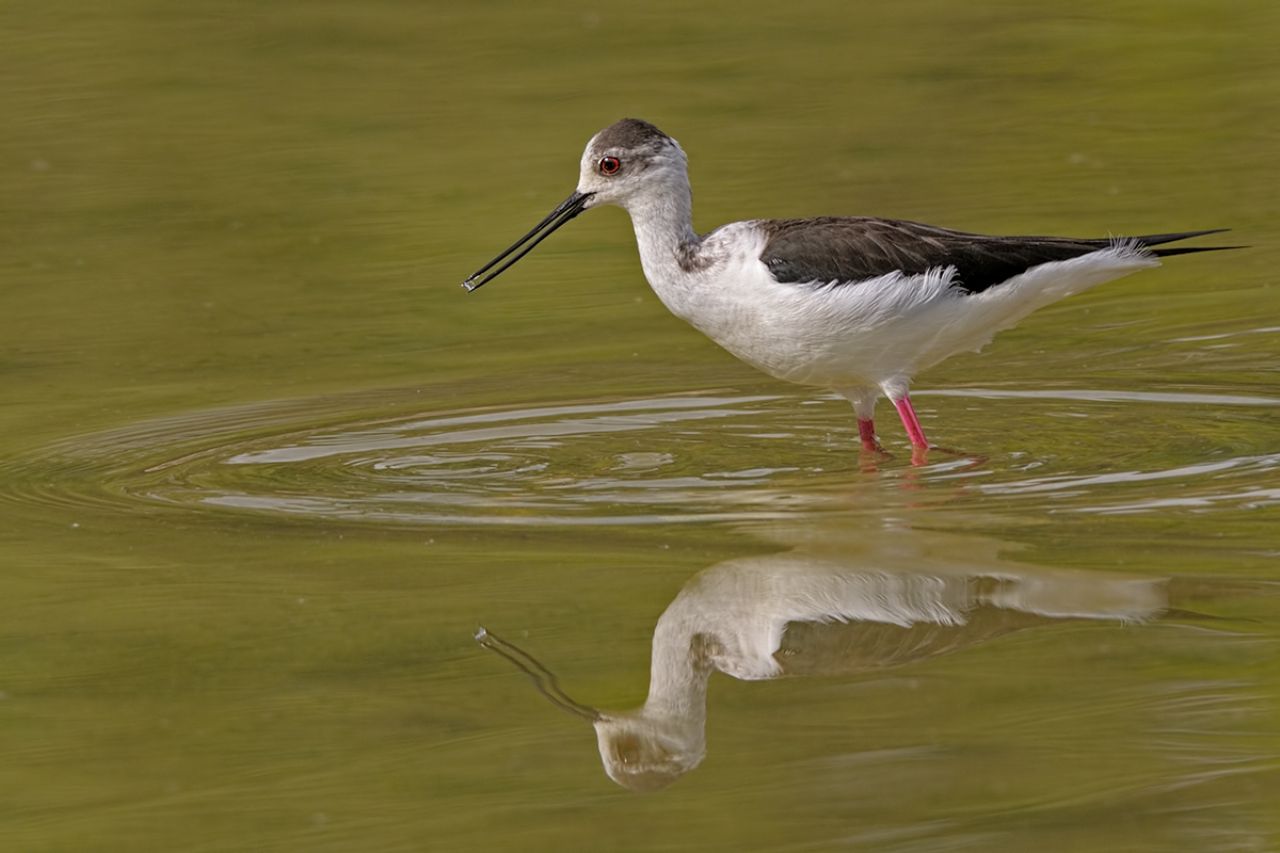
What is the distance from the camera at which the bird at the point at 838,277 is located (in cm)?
869

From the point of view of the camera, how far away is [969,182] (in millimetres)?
13703

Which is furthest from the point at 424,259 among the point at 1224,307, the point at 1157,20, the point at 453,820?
the point at 453,820

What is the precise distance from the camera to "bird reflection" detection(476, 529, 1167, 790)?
19.3 ft

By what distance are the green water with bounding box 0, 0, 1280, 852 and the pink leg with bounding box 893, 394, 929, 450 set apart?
147mm

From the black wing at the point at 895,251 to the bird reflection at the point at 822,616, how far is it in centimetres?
155

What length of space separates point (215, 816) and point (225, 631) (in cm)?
163

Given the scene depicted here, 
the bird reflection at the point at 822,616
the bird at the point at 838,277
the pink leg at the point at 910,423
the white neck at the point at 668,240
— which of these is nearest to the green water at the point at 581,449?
the bird reflection at the point at 822,616

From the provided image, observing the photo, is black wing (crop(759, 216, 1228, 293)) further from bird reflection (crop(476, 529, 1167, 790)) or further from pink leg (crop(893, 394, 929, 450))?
bird reflection (crop(476, 529, 1167, 790))

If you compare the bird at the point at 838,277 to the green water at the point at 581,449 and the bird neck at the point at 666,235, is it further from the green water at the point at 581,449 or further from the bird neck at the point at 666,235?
the green water at the point at 581,449

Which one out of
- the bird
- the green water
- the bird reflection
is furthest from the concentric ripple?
the bird reflection

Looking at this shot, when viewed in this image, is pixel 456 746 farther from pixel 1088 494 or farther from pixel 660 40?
pixel 660 40

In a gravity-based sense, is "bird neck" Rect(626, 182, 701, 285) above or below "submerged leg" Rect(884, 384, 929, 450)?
above

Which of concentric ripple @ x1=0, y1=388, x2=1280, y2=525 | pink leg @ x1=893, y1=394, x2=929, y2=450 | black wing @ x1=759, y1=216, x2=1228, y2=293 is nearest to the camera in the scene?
concentric ripple @ x1=0, y1=388, x2=1280, y2=525

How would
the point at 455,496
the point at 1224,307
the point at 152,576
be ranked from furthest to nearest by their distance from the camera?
the point at 1224,307 → the point at 455,496 → the point at 152,576
